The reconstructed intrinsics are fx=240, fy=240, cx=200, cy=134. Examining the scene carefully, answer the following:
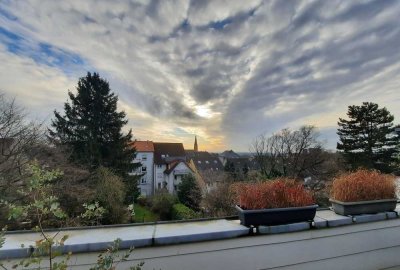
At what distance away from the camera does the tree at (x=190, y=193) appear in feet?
48.9

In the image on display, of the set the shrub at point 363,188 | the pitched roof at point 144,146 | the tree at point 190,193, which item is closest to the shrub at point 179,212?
the tree at point 190,193

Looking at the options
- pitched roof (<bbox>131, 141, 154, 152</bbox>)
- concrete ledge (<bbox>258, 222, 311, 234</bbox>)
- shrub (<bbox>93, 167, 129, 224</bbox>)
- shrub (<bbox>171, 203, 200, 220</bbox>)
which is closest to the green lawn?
shrub (<bbox>171, 203, 200, 220</bbox>)

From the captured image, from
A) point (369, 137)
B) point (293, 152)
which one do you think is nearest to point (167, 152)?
point (293, 152)

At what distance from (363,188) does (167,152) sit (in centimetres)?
2700

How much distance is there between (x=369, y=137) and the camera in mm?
16188

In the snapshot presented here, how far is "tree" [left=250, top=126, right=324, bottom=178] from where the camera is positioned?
17.0 meters

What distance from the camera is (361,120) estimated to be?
1644 centimetres

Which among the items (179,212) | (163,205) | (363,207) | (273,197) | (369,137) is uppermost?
(369,137)

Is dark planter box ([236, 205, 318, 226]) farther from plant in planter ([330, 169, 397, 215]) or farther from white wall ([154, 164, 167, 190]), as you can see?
white wall ([154, 164, 167, 190])

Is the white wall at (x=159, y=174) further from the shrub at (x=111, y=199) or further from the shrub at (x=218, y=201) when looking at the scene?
Answer: the shrub at (x=218, y=201)

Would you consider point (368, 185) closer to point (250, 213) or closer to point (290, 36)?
point (250, 213)

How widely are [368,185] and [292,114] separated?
962cm

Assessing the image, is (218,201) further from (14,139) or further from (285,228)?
(285,228)

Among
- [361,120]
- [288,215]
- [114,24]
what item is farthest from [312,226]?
[361,120]
